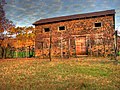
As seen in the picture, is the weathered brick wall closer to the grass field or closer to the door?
the door

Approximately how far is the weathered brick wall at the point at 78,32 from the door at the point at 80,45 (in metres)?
0.60

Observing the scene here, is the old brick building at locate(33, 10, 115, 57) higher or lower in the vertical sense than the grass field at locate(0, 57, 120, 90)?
higher

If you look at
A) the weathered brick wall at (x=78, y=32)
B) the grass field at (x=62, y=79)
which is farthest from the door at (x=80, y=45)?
the grass field at (x=62, y=79)

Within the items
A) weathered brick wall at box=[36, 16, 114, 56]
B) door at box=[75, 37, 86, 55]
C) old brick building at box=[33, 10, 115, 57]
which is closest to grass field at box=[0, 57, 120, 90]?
old brick building at box=[33, 10, 115, 57]

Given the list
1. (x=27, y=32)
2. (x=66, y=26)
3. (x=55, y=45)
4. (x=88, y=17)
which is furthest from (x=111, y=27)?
(x=27, y=32)

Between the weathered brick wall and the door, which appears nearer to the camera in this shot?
the weathered brick wall

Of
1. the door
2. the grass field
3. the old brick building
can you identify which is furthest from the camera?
the door

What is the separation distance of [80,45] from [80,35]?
4.75ft

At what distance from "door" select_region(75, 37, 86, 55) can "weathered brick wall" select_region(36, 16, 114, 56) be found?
599 mm

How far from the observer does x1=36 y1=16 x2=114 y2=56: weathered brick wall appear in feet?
75.7

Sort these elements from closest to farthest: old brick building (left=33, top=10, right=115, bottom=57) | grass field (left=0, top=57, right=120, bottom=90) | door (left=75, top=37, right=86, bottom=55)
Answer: grass field (left=0, top=57, right=120, bottom=90), old brick building (left=33, top=10, right=115, bottom=57), door (left=75, top=37, right=86, bottom=55)

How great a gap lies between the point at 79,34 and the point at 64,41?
8.30 ft

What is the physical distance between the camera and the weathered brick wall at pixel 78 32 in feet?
75.7

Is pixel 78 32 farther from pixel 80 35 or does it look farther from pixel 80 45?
pixel 80 45
